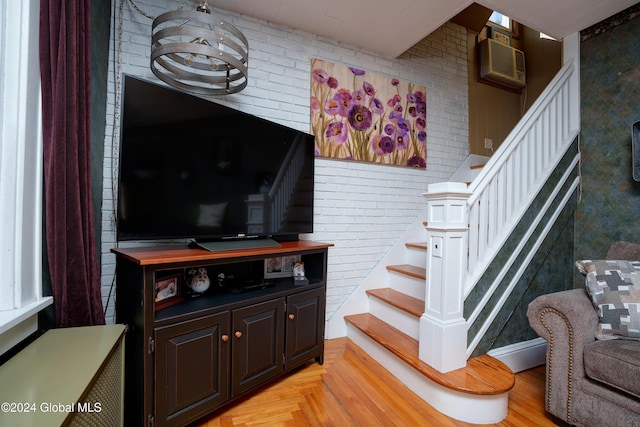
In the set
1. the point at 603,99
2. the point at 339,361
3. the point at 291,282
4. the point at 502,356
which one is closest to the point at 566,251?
the point at 502,356

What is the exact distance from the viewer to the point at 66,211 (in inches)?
45.8

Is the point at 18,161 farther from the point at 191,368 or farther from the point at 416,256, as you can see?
the point at 416,256

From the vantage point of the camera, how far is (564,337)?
138cm

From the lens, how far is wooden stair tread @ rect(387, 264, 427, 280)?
2.23m

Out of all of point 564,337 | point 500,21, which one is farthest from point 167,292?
point 500,21

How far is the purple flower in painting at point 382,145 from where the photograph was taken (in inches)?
102

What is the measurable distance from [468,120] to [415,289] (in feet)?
6.51

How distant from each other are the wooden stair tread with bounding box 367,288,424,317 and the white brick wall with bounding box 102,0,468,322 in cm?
22

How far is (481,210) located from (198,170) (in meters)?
1.66

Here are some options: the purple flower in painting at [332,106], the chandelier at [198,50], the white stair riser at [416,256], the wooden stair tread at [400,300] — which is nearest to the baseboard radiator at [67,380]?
the chandelier at [198,50]

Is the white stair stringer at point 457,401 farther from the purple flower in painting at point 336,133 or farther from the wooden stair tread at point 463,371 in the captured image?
the purple flower in painting at point 336,133

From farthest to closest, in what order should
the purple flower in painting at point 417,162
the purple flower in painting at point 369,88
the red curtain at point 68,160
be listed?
1. the purple flower in painting at point 417,162
2. the purple flower in painting at point 369,88
3. the red curtain at point 68,160

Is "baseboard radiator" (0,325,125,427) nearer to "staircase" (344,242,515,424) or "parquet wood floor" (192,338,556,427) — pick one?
"parquet wood floor" (192,338,556,427)

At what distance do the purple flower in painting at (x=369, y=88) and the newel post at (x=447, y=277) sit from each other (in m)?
1.34
